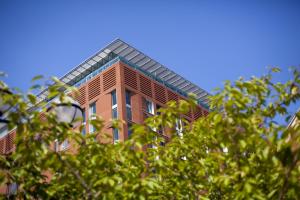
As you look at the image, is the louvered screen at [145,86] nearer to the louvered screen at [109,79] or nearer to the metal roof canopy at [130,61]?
the metal roof canopy at [130,61]

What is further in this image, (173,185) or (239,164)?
(173,185)

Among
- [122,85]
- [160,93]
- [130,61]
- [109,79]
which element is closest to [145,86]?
[160,93]

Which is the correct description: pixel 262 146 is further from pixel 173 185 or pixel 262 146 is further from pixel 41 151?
pixel 41 151

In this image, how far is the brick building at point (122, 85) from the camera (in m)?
36.2

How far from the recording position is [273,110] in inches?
312

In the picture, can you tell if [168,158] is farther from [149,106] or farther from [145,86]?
[145,86]

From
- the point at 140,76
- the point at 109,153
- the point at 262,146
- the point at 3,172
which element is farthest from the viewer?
the point at 140,76

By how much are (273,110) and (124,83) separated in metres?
29.5

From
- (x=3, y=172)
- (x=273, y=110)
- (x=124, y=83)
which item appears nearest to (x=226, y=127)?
(x=273, y=110)

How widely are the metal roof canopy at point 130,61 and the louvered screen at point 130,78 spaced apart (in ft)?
12.2

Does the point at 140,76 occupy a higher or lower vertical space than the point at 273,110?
higher

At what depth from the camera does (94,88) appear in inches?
1538

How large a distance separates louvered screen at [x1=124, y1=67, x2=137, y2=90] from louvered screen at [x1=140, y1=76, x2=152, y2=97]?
1.02m

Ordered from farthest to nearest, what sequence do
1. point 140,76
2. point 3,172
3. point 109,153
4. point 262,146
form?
1. point 140,76
2. point 109,153
3. point 3,172
4. point 262,146
